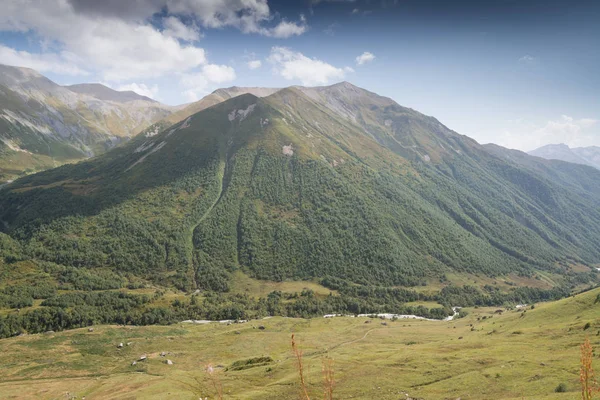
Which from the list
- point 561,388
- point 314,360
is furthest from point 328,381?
point 314,360

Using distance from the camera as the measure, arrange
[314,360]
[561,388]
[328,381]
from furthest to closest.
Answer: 1. [314,360]
2. [561,388]
3. [328,381]

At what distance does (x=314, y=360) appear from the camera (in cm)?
9650

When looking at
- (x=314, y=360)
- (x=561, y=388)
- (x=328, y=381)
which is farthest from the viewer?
(x=314, y=360)

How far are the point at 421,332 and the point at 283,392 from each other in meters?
95.3

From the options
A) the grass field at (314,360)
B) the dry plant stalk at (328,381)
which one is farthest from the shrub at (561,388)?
the dry plant stalk at (328,381)

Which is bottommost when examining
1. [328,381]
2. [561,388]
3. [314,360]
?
[314,360]

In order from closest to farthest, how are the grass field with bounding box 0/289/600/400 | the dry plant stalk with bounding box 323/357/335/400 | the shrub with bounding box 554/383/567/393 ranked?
the dry plant stalk with bounding box 323/357/335/400 < the shrub with bounding box 554/383/567/393 < the grass field with bounding box 0/289/600/400

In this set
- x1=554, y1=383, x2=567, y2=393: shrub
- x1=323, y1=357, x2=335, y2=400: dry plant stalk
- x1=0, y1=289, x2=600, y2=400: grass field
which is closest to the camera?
x1=323, y1=357, x2=335, y2=400: dry plant stalk

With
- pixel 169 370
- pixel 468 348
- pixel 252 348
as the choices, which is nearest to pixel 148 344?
pixel 169 370

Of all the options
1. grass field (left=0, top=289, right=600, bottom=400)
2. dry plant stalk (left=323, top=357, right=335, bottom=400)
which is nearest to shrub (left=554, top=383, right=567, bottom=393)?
grass field (left=0, top=289, right=600, bottom=400)

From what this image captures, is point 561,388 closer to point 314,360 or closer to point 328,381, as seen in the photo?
point 328,381

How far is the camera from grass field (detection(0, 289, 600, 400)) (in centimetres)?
6312

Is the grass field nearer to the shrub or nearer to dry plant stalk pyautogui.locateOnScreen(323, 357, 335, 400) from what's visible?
the shrub

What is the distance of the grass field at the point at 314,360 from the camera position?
6312cm
